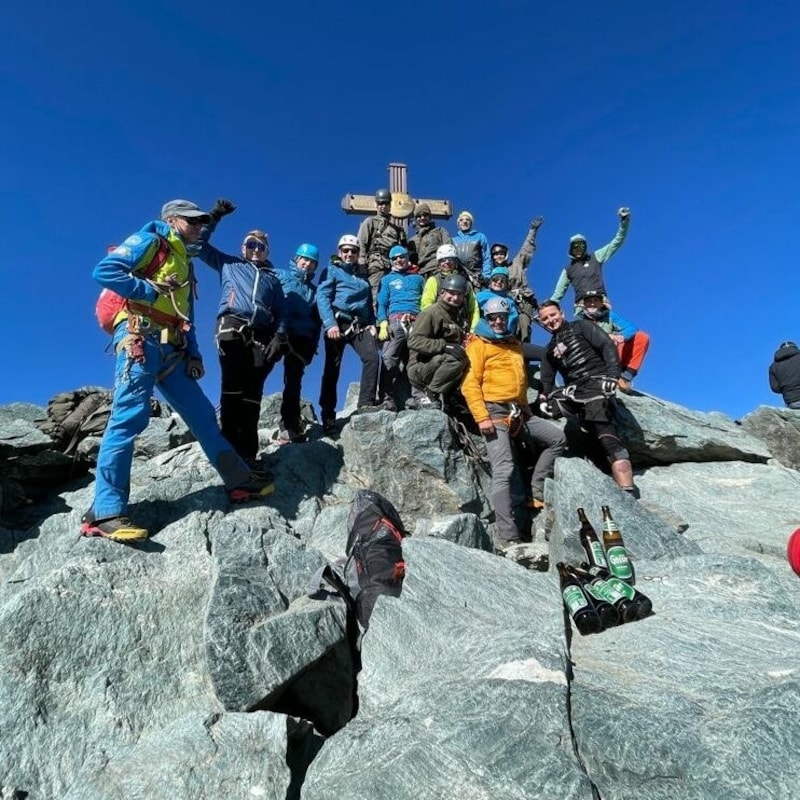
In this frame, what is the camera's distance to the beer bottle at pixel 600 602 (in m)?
5.29

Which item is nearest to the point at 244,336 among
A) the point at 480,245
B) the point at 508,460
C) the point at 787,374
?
the point at 508,460

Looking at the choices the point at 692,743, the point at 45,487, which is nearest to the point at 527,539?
the point at 692,743

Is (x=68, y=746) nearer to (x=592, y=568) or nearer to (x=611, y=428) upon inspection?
(x=592, y=568)

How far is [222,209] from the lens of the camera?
31.9 feet

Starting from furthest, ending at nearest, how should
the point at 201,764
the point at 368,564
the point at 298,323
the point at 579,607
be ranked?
the point at 298,323 → the point at 368,564 → the point at 579,607 → the point at 201,764

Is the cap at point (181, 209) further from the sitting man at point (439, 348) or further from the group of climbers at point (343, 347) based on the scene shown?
the sitting man at point (439, 348)

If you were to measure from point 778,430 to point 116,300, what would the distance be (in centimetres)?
1402

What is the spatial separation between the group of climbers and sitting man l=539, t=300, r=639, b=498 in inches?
1.1

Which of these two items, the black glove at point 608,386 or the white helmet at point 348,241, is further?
the white helmet at point 348,241

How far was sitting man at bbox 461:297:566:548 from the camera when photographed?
9578mm

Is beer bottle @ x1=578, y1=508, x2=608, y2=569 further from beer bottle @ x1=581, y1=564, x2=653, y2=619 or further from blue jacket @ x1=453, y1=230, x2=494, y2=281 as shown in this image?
blue jacket @ x1=453, y1=230, x2=494, y2=281

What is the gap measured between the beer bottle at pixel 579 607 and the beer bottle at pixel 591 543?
1.23 meters

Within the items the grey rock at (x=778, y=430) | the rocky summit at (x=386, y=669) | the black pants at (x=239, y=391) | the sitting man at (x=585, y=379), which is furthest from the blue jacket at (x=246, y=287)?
the grey rock at (x=778, y=430)

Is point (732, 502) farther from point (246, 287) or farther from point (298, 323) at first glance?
point (246, 287)
